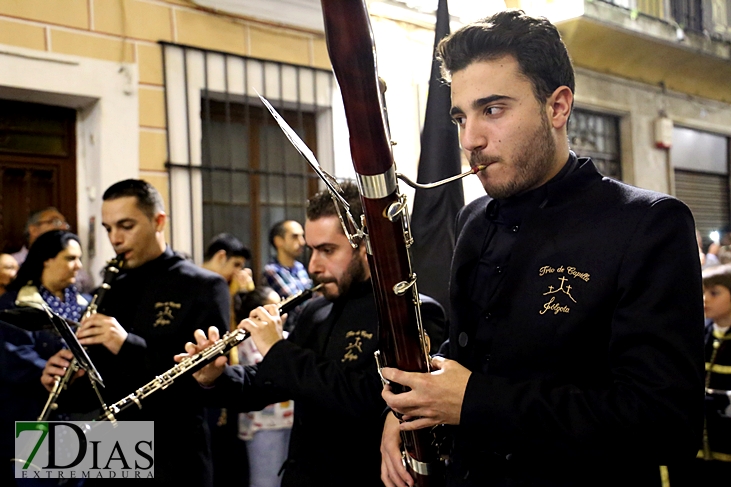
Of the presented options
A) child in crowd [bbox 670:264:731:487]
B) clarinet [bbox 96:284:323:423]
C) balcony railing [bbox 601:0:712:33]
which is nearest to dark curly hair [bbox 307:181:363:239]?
clarinet [bbox 96:284:323:423]

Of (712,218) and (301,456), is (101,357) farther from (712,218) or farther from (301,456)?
(712,218)

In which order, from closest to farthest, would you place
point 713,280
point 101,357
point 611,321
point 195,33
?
point 611,321 → point 101,357 → point 713,280 → point 195,33

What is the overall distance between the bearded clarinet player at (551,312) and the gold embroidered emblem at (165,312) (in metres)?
1.48

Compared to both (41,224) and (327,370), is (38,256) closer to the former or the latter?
(41,224)

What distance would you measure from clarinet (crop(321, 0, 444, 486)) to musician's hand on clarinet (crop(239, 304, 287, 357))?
2.44ft

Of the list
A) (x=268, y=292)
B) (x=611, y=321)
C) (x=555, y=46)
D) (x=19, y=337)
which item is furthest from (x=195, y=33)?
(x=611, y=321)

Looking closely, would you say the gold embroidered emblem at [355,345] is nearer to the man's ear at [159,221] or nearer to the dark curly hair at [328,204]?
the dark curly hair at [328,204]

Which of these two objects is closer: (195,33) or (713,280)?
(713,280)

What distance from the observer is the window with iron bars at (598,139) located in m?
8.81

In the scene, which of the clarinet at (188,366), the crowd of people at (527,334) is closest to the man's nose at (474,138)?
the crowd of people at (527,334)

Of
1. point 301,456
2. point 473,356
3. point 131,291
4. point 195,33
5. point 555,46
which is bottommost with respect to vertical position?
point 301,456

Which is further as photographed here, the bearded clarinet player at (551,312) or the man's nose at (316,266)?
the man's nose at (316,266)

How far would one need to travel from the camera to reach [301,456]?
2.41m

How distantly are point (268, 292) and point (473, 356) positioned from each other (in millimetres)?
2856
